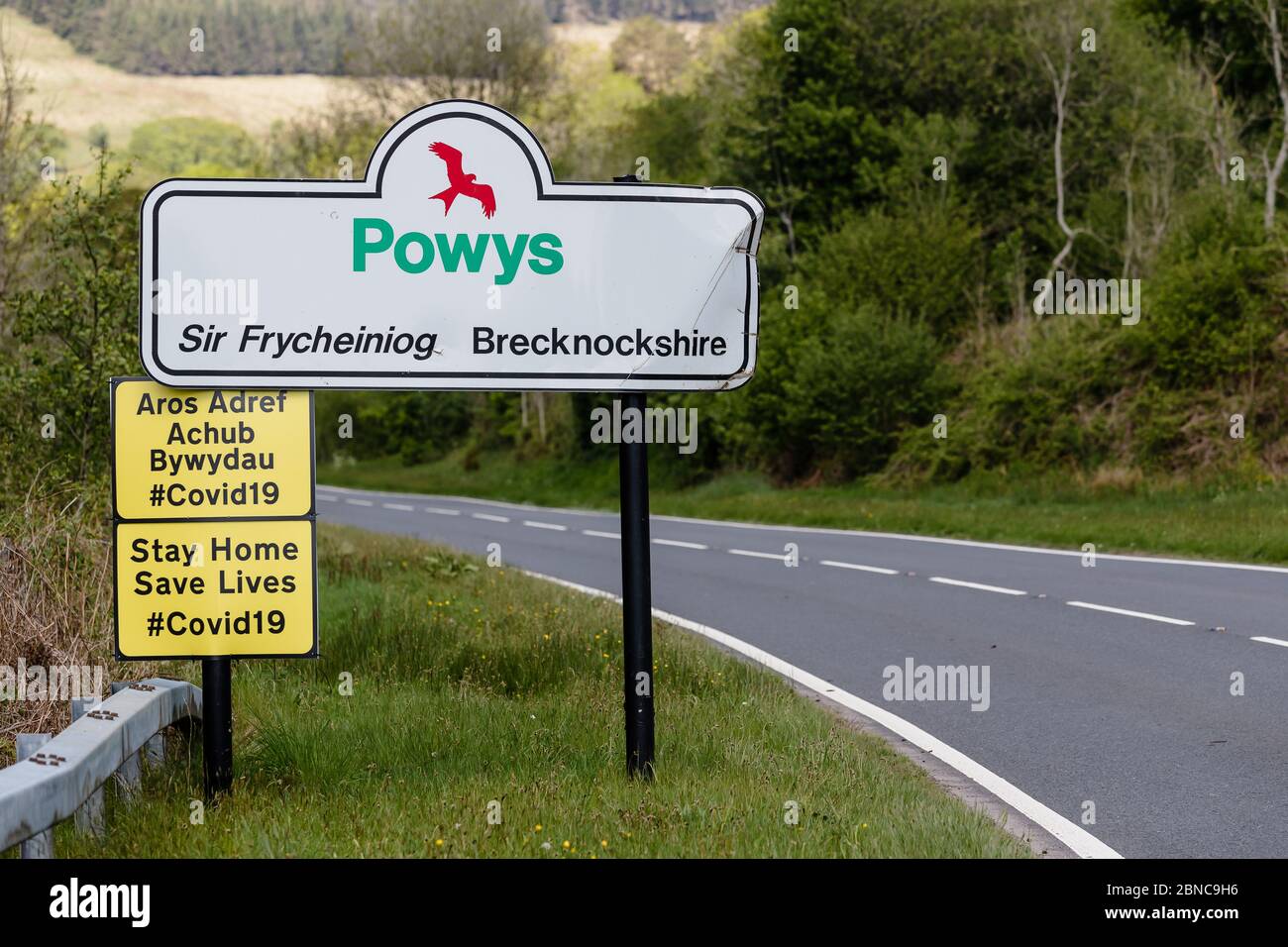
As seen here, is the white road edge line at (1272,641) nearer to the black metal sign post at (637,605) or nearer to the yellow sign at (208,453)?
the black metal sign post at (637,605)

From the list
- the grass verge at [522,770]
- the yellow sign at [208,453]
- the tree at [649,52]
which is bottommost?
the grass verge at [522,770]

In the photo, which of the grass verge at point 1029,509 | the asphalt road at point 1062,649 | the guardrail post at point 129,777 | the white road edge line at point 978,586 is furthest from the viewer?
the grass verge at point 1029,509

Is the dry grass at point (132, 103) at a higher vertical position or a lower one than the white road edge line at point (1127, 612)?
higher

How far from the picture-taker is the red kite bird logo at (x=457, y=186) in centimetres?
641

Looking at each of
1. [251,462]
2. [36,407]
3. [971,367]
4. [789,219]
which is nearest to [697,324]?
[251,462]

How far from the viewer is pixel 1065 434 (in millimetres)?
26641

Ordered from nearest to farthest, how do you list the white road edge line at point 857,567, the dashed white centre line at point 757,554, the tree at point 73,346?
the tree at point 73,346 < the white road edge line at point 857,567 < the dashed white centre line at point 757,554

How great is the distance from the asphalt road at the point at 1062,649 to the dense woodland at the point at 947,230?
644 centimetres

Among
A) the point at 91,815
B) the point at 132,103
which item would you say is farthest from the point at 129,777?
the point at 132,103

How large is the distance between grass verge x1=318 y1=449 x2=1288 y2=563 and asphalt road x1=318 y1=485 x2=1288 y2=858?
3.63 ft

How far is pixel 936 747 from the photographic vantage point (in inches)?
325

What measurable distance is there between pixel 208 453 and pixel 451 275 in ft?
4.26

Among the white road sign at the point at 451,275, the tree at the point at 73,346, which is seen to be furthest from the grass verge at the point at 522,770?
the tree at the point at 73,346

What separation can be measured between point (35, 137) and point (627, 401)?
12724mm
